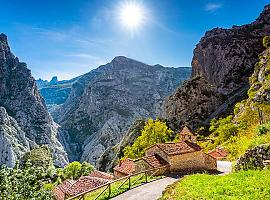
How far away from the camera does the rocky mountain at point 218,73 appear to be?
118875 mm

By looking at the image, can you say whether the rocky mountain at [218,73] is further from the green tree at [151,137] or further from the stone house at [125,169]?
the stone house at [125,169]

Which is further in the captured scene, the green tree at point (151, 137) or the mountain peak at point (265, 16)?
the mountain peak at point (265, 16)

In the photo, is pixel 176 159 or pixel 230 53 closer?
pixel 176 159

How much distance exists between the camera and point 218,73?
159 meters

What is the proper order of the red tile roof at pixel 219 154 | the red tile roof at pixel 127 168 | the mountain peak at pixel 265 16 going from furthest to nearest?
the mountain peak at pixel 265 16 → the red tile roof at pixel 219 154 → the red tile roof at pixel 127 168

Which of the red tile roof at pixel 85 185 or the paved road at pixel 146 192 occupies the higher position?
the paved road at pixel 146 192

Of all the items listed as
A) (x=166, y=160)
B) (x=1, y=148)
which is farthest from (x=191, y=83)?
(x=1, y=148)

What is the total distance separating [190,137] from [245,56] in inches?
3665

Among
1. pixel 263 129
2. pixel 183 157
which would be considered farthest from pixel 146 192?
pixel 183 157

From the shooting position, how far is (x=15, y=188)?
23.2m

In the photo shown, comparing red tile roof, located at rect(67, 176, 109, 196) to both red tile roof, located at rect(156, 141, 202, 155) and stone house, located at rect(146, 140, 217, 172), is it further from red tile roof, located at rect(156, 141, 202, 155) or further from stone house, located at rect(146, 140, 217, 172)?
red tile roof, located at rect(156, 141, 202, 155)

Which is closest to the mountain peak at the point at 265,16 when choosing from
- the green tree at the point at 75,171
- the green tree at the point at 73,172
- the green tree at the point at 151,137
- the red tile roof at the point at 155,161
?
the green tree at the point at 75,171

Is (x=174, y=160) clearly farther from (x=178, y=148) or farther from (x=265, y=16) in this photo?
(x=265, y=16)

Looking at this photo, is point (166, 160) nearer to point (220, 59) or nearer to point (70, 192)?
point (70, 192)
